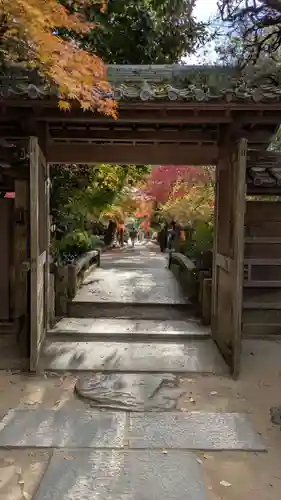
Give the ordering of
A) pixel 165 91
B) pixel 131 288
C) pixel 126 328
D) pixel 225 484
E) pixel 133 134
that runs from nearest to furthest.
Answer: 1. pixel 225 484
2. pixel 165 91
3. pixel 133 134
4. pixel 126 328
5. pixel 131 288

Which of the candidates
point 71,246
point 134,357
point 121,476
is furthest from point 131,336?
point 71,246

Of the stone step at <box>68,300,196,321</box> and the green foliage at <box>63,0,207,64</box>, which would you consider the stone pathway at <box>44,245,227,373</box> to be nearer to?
the stone step at <box>68,300,196,321</box>

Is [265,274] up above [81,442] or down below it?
above

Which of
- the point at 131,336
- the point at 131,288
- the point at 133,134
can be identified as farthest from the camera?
the point at 131,288

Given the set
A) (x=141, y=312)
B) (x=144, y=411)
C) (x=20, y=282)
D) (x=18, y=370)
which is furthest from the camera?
(x=141, y=312)

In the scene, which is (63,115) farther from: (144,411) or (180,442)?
(180,442)

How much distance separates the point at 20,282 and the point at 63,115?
2.42m

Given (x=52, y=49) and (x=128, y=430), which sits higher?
(x=52, y=49)

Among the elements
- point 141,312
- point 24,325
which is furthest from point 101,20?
point 24,325

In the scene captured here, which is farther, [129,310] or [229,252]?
[129,310]

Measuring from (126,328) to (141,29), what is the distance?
7.66m

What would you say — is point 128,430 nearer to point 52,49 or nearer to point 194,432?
point 194,432

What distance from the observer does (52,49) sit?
3682mm

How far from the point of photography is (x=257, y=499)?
9.40 feet
